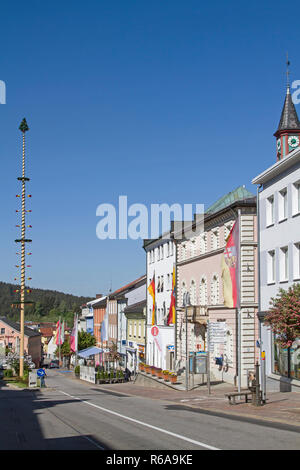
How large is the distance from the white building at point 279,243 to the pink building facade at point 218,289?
1.97 metres

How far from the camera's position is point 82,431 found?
51.8 feet

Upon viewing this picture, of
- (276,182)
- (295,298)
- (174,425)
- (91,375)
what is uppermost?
(276,182)

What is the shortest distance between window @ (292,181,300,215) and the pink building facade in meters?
5.79

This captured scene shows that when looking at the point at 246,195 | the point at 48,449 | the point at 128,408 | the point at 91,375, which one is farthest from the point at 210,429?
the point at 91,375

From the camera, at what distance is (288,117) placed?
35.8 meters

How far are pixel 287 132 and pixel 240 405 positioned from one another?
1749 cm

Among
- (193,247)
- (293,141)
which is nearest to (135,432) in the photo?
(293,141)

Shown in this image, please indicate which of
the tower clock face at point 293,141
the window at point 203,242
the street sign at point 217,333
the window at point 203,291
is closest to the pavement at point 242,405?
the street sign at point 217,333

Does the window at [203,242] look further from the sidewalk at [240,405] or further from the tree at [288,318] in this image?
the tree at [288,318]

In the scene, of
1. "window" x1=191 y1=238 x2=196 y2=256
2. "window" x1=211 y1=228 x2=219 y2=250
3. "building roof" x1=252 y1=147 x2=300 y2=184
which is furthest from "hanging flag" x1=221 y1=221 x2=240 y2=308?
"window" x1=191 y1=238 x2=196 y2=256

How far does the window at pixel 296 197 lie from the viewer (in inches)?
1093

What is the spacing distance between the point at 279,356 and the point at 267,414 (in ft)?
32.3
